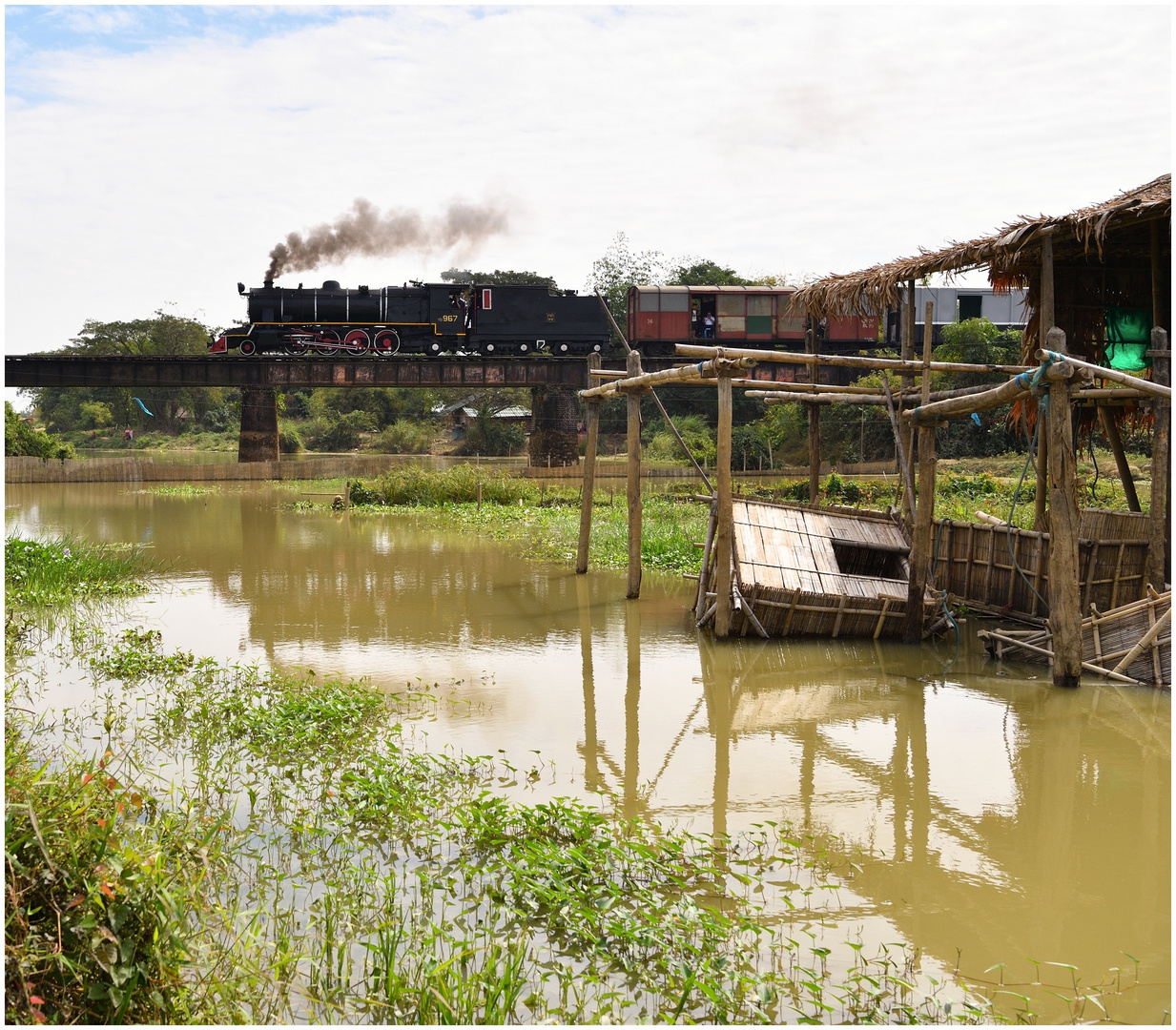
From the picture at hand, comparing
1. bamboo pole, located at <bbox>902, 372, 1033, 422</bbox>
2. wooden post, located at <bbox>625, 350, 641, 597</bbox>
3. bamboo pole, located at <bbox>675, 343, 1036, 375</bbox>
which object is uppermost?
bamboo pole, located at <bbox>675, 343, 1036, 375</bbox>

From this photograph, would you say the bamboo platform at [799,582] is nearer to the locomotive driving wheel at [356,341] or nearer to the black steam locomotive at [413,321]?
the black steam locomotive at [413,321]

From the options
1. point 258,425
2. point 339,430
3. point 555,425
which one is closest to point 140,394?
point 339,430

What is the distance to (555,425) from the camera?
33781 mm

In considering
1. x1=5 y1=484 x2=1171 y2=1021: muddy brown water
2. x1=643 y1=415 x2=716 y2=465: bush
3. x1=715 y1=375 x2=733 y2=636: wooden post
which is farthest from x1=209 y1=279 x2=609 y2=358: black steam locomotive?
x1=715 y1=375 x2=733 y2=636: wooden post

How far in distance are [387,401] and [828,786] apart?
51966 mm

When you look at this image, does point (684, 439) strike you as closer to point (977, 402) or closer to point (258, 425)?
point (258, 425)

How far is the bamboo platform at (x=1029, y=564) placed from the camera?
920cm

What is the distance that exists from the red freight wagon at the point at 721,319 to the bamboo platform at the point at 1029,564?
75.9 feet

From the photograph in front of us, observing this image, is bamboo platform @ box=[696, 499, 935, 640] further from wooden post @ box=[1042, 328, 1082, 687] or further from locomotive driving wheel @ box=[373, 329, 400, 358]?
locomotive driving wheel @ box=[373, 329, 400, 358]

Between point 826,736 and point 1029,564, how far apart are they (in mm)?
3897

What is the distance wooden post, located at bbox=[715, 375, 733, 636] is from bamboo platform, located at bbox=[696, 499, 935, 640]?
0.12 meters

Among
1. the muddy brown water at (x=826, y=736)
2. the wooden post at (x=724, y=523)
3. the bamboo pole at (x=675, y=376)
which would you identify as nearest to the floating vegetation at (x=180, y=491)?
the muddy brown water at (x=826, y=736)

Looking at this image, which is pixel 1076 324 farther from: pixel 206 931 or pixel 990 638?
pixel 206 931

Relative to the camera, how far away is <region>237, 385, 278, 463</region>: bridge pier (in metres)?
33.6
